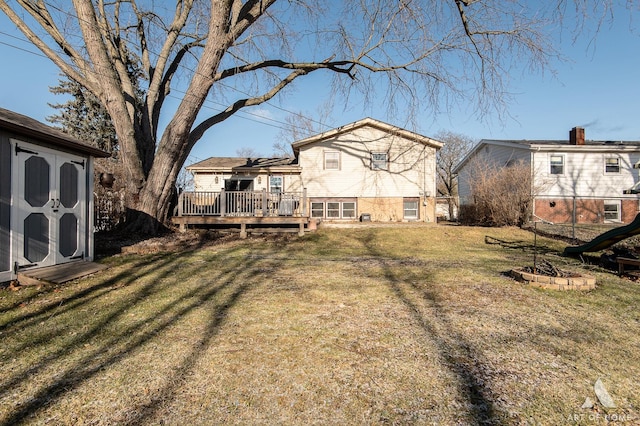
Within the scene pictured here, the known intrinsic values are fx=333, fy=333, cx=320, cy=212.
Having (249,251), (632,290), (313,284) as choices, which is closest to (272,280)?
(313,284)

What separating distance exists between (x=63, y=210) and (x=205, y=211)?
244 inches

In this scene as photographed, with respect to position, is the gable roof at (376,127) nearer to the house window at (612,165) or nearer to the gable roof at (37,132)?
the house window at (612,165)

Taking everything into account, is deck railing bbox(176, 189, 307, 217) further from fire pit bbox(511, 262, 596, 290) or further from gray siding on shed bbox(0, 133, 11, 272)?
fire pit bbox(511, 262, 596, 290)

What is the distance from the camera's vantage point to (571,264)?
7.75m

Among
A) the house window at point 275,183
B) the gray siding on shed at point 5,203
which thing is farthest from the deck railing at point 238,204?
the gray siding on shed at point 5,203

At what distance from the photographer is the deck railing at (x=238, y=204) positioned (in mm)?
12094

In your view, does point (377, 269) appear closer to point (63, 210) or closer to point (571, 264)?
point (571, 264)

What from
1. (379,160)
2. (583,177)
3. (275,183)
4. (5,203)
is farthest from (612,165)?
(5,203)

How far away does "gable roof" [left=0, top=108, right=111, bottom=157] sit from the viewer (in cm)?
518

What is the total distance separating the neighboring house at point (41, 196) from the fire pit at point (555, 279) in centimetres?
846

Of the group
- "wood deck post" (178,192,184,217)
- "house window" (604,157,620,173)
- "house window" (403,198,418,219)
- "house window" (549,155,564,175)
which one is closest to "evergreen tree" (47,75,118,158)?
"wood deck post" (178,192,184,217)

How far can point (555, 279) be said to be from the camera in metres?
5.36

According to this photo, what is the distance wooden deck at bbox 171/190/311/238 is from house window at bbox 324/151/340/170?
18.5 ft

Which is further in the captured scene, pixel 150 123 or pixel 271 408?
pixel 150 123
